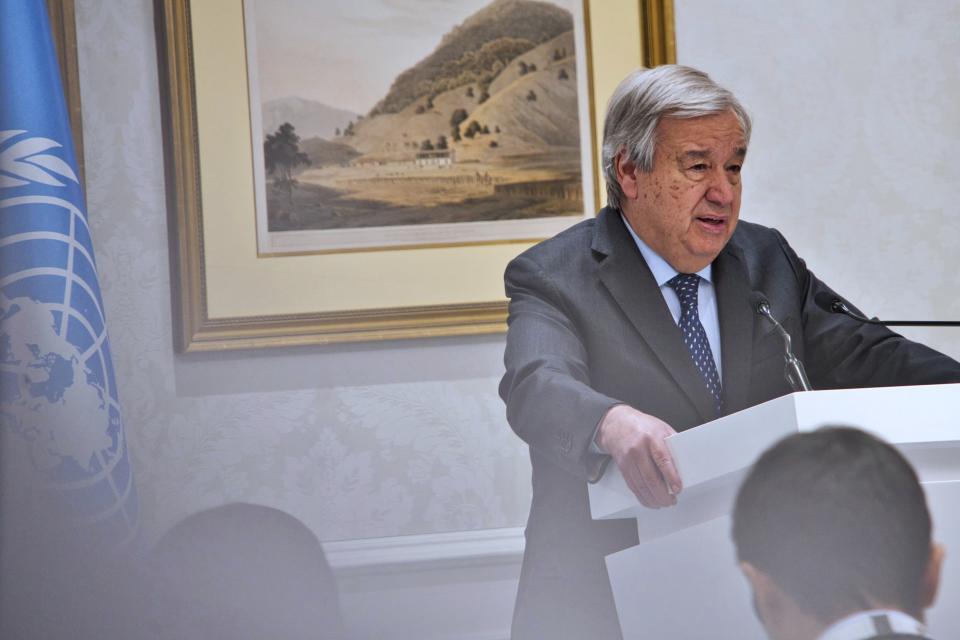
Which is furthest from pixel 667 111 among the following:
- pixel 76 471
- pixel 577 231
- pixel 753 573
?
pixel 76 471

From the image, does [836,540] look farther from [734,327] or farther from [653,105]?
[653,105]

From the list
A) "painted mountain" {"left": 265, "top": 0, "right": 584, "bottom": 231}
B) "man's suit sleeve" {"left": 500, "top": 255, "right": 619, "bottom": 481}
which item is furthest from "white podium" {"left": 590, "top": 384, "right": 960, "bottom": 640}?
"painted mountain" {"left": 265, "top": 0, "right": 584, "bottom": 231}

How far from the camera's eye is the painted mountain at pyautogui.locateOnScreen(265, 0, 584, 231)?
9.30ft

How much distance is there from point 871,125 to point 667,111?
148 centimetres

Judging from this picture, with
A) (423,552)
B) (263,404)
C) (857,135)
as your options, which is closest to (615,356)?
(423,552)

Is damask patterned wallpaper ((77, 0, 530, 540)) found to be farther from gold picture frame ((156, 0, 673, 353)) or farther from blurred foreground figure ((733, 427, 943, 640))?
blurred foreground figure ((733, 427, 943, 640))

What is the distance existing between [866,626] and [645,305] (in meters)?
1.20

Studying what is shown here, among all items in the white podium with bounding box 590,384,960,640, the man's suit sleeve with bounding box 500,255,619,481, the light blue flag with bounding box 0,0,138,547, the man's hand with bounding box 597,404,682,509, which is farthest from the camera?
the light blue flag with bounding box 0,0,138,547

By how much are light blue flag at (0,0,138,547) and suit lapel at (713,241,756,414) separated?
4.61 feet

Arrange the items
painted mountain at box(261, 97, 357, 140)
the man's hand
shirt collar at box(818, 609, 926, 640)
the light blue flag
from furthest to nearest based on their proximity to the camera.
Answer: painted mountain at box(261, 97, 357, 140) → the light blue flag → the man's hand → shirt collar at box(818, 609, 926, 640)

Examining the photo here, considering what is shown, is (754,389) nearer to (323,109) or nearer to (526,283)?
(526,283)

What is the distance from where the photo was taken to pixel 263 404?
110 inches

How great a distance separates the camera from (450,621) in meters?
2.76

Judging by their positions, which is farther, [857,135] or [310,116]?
[857,135]
